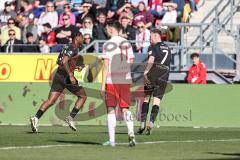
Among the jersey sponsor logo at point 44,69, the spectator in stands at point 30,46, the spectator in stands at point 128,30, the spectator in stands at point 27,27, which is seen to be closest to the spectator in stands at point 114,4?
the spectator in stands at point 128,30

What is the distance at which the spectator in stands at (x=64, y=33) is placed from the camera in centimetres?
2842

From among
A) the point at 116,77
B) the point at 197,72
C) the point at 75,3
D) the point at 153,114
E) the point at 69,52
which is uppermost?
the point at 116,77

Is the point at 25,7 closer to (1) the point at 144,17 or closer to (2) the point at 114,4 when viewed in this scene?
(2) the point at 114,4

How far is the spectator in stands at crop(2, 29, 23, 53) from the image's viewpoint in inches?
1141

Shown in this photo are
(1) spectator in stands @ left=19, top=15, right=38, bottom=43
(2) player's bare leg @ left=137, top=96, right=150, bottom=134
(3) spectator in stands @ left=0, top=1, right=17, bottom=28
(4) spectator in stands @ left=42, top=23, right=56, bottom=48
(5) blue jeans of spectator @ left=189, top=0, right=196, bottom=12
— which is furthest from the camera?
(3) spectator in stands @ left=0, top=1, right=17, bottom=28

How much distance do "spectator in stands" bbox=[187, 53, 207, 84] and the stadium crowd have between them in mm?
2026

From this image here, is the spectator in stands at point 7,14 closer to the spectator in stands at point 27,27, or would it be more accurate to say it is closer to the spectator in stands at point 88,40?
the spectator in stands at point 27,27

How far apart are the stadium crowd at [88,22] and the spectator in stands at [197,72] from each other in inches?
79.8

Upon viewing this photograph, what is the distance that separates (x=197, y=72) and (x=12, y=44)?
6.19m

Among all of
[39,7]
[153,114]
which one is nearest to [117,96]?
[153,114]

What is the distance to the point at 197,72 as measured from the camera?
2581 cm

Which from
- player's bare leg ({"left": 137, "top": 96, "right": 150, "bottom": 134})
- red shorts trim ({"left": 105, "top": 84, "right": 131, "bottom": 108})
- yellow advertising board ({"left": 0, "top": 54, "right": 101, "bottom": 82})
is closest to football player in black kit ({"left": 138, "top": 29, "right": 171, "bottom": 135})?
player's bare leg ({"left": 137, "top": 96, "right": 150, "bottom": 134})

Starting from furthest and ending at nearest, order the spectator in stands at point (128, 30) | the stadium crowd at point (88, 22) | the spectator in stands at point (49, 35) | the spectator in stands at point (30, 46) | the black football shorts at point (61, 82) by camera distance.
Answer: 1. the spectator in stands at point (49, 35)
2. the spectator in stands at point (30, 46)
3. the stadium crowd at point (88, 22)
4. the spectator in stands at point (128, 30)
5. the black football shorts at point (61, 82)

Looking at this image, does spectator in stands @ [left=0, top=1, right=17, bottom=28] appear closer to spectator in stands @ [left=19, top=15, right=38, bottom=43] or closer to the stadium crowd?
the stadium crowd
